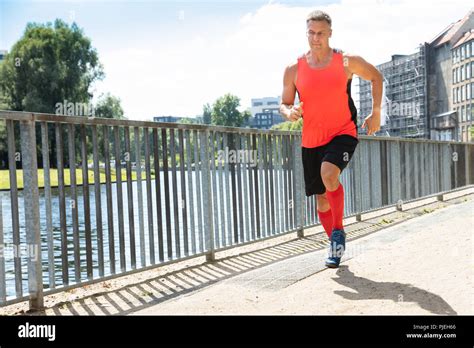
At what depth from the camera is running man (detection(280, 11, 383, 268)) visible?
5.11 m

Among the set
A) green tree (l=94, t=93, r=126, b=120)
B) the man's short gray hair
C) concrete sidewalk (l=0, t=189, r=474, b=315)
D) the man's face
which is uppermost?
green tree (l=94, t=93, r=126, b=120)

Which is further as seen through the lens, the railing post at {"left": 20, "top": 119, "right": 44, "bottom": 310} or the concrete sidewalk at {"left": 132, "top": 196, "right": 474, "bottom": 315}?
the railing post at {"left": 20, "top": 119, "right": 44, "bottom": 310}

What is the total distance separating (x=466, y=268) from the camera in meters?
4.62

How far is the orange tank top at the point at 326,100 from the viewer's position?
512 cm

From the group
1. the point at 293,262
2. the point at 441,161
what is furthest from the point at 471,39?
the point at 293,262

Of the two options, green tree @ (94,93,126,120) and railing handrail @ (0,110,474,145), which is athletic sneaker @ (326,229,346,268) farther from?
green tree @ (94,93,126,120)

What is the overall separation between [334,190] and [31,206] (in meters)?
2.57

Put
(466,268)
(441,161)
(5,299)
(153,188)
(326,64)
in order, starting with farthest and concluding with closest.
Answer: (441,161), (153,188), (326,64), (466,268), (5,299)

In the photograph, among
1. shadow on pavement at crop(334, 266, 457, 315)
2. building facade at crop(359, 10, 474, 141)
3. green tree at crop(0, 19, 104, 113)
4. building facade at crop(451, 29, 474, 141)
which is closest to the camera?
shadow on pavement at crop(334, 266, 457, 315)

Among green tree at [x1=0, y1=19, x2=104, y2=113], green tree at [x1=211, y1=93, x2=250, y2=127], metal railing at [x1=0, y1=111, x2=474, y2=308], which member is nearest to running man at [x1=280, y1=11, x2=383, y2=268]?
metal railing at [x1=0, y1=111, x2=474, y2=308]

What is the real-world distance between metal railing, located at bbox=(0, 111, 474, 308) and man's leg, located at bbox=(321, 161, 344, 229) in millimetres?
1437

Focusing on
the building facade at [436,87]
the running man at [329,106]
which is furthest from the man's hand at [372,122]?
→ the building facade at [436,87]
